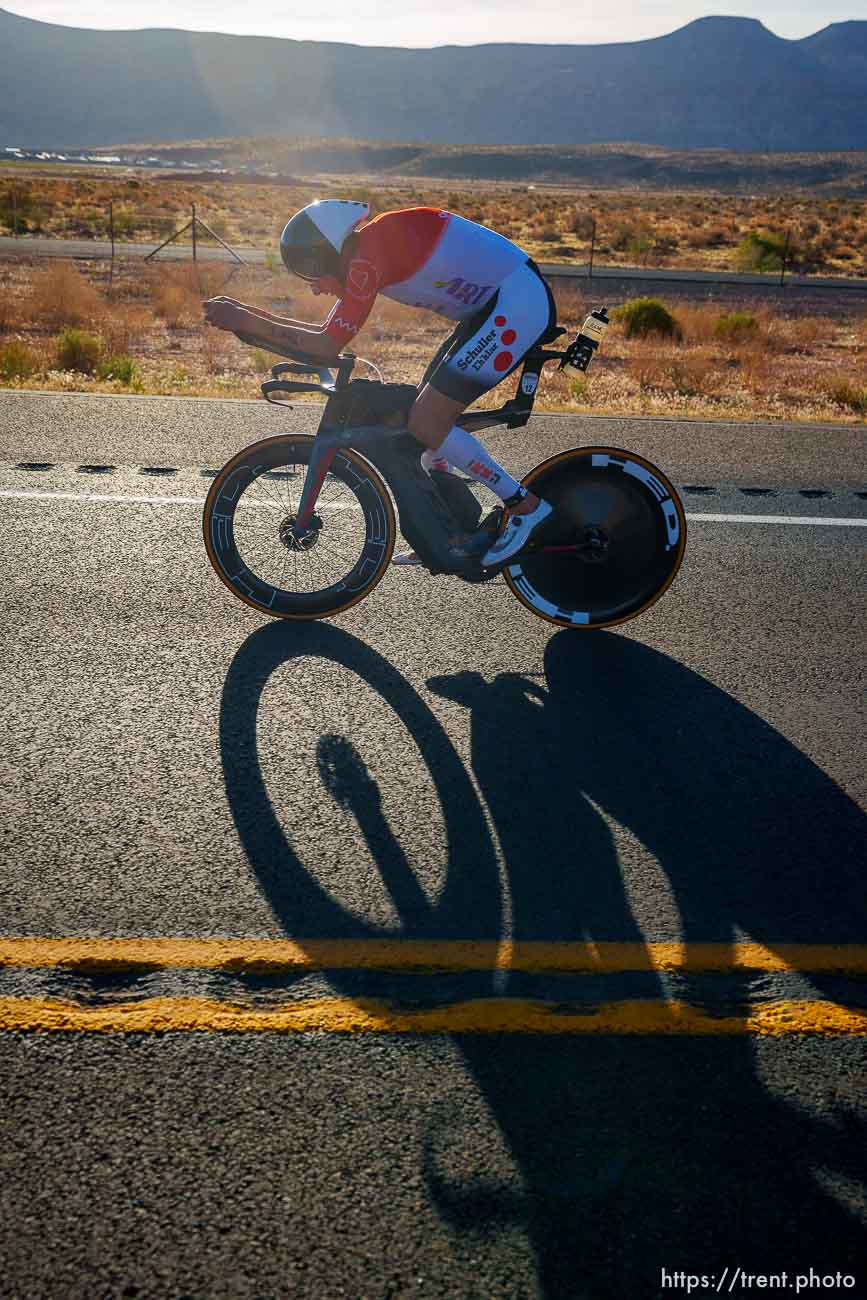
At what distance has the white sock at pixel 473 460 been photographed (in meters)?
5.10

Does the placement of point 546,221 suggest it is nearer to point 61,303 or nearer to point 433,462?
point 61,303

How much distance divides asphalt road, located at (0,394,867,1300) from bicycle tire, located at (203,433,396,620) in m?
0.17

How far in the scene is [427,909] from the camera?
333 cm

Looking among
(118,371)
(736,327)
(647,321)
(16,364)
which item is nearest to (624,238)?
(647,321)

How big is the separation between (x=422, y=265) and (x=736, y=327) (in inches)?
589

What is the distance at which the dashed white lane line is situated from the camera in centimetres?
687

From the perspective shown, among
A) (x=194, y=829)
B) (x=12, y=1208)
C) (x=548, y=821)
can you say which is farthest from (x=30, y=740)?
(x=12, y=1208)

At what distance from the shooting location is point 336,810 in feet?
12.6

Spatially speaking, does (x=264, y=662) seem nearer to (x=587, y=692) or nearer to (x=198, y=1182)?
(x=587, y=692)

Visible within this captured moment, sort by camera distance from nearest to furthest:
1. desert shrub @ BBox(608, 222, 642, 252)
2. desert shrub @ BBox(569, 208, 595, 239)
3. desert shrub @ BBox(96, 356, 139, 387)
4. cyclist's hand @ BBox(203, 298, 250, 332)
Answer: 1. cyclist's hand @ BBox(203, 298, 250, 332)
2. desert shrub @ BBox(96, 356, 139, 387)
3. desert shrub @ BBox(608, 222, 642, 252)
4. desert shrub @ BBox(569, 208, 595, 239)

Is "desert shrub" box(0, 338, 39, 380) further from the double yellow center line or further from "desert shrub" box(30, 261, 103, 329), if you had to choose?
the double yellow center line

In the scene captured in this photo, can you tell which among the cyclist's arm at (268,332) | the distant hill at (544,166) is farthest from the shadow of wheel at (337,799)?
the distant hill at (544,166)

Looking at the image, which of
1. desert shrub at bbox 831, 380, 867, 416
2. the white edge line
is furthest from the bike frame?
desert shrub at bbox 831, 380, 867, 416

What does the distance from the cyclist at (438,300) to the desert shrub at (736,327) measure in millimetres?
13999
